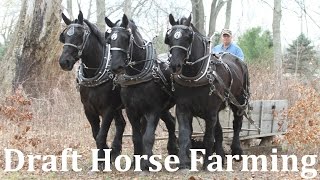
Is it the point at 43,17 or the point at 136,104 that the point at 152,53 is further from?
the point at 43,17

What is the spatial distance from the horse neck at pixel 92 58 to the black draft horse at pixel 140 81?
0.51m

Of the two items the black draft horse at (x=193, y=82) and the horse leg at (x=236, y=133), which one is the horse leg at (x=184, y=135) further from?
the horse leg at (x=236, y=133)

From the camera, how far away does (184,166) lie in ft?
26.2

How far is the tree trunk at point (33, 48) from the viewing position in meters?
14.5

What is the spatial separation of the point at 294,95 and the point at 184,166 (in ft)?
25.4

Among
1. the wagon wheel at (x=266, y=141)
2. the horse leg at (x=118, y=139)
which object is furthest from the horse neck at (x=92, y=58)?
the wagon wheel at (x=266, y=141)

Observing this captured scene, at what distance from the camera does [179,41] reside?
757cm

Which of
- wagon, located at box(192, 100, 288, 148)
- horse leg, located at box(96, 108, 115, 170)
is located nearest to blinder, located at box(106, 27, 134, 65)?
horse leg, located at box(96, 108, 115, 170)

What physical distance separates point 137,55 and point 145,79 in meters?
0.38

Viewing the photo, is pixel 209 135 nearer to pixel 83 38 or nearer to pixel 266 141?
pixel 83 38

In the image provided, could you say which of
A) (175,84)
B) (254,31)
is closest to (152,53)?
(175,84)

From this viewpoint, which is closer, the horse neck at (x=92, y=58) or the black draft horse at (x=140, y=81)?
the black draft horse at (x=140, y=81)

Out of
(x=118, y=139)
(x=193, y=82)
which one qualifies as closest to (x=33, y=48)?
(x=118, y=139)

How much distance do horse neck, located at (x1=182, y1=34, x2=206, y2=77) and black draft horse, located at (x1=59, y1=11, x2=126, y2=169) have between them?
1.16 metres
